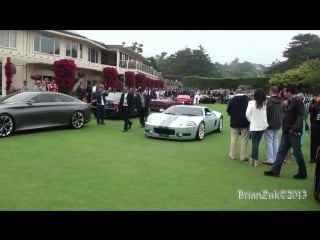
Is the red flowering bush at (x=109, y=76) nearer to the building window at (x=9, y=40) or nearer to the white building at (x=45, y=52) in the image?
the white building at (x=45, y=52)

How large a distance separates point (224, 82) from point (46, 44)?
37.0 meters

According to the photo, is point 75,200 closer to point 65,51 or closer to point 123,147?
point 123,147

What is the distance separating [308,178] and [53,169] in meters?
5.17

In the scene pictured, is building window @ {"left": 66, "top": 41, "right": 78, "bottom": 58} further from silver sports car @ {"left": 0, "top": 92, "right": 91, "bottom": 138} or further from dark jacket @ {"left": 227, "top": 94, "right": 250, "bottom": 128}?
dark jacket @ {"left": 227, "top": 94, "right": 250, "bottom": 128}

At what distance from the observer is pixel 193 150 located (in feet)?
33.8

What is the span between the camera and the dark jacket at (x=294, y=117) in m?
7.03

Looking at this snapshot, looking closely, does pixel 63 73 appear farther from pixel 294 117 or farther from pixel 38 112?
pixel 294 117

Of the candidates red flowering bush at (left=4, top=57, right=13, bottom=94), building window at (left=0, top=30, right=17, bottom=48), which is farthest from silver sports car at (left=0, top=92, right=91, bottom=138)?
building window at (left=0, top=30, right=17, bottom=48)

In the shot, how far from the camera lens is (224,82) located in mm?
60625

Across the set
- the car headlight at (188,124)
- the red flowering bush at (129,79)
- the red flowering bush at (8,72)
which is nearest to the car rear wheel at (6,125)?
the car headlight at (188,124)

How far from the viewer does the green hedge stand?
57.8m

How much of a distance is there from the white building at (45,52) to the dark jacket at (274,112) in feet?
41.8

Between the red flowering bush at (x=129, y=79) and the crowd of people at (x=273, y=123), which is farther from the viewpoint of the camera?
the red flowering bush at (x=129, y=79)
